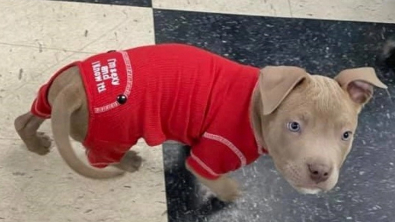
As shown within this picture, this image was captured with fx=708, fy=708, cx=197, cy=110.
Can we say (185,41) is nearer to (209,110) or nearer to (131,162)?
(131,162)

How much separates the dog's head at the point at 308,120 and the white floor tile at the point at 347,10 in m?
0.72

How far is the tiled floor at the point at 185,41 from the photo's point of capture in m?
1.42

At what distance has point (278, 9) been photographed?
187 cm

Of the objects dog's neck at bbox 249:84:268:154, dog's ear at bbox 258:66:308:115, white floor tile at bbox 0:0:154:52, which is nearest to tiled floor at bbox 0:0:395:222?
white floor tile at bbox 0:0:154:52

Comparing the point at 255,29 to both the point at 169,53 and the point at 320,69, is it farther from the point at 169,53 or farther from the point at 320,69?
the point at 169,53

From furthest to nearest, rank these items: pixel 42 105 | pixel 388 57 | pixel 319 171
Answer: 1. pixel 388 57
2. pixel 42 105
3. pixel 319 171

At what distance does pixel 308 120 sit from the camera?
115 centimetres

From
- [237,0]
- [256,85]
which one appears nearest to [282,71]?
[256,85]

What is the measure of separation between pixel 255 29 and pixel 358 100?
645 millimetres

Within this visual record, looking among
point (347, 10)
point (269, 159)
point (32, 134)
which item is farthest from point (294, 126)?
point (347, 10)

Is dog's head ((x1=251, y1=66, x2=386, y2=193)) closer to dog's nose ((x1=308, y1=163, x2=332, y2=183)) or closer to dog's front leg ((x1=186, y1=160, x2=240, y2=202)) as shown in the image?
dog's nose ((x1=308, y1=163, x2=332, y2=183))

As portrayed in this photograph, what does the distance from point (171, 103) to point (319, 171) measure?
27 centimetres

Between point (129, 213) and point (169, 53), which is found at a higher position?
point (169, 53)

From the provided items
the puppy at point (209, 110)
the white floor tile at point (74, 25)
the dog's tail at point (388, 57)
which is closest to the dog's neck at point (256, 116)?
the puppy at point (209, 110)
